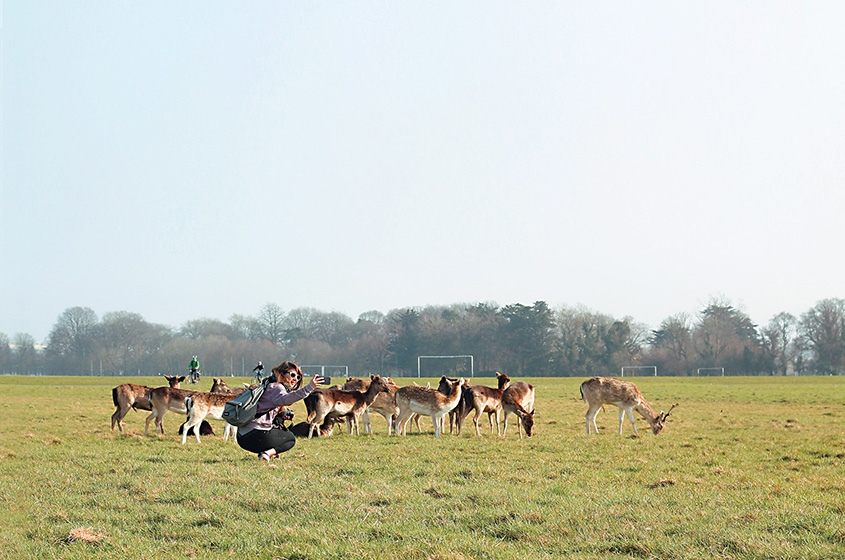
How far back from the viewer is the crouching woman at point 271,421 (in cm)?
941

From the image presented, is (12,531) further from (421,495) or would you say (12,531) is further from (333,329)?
(333,329)

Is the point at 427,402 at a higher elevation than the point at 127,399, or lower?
higher

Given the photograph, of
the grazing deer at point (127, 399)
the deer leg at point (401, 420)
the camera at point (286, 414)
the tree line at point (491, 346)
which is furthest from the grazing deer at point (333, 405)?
the tree line at point (491, 346)

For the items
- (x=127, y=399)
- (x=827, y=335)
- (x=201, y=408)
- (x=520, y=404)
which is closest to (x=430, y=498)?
(x=201, y=408)

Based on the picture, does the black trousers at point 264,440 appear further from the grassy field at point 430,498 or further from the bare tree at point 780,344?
the bare tree at point 780,344

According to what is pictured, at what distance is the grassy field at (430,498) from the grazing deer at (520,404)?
1289 millimetres

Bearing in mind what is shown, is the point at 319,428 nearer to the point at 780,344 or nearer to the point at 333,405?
the point at 333,405

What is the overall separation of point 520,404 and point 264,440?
10994 mm

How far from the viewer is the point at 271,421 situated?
9789 millimetres

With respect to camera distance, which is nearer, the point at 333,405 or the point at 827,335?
the point at 333,405

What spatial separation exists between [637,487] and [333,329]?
121229 mm

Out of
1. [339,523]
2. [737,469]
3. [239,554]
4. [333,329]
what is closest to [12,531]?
[239,554]

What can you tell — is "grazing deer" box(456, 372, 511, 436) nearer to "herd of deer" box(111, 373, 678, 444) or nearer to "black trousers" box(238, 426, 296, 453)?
"herd of deer" box(111, 373, 678, 444)

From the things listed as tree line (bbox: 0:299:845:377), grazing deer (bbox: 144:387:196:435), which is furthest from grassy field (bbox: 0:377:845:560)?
tree line (bbox: 0:299:845:377)
